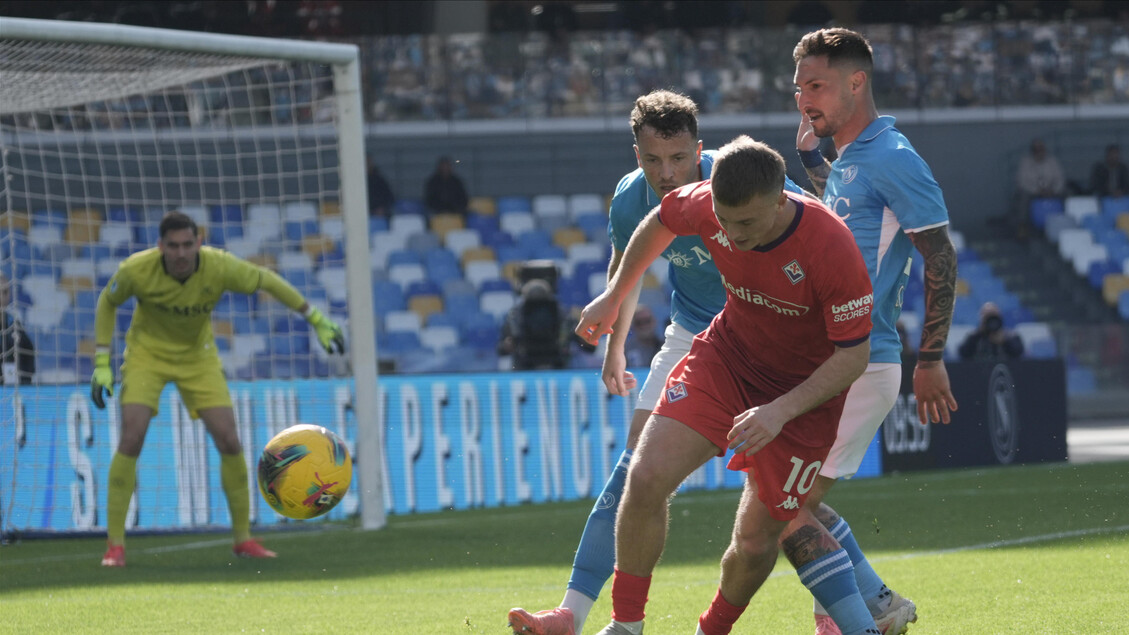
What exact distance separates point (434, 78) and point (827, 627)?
713 inches

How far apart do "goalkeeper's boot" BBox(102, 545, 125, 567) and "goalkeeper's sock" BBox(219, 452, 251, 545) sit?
68 centimetres

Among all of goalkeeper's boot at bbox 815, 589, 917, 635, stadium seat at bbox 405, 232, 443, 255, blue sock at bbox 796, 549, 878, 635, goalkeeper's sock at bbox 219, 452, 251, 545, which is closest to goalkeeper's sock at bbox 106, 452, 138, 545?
goalkeeper's sock at bbox 219, 452, 251, 545

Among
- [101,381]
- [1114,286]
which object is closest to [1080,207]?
[1114,286]

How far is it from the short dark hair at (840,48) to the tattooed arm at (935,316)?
26.7 inches

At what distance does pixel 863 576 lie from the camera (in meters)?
5.04

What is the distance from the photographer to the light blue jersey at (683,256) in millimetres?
5230

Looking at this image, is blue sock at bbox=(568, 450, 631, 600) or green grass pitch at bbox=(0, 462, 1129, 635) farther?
green grass pitch at bbox=(0, 462, 1129, 635)

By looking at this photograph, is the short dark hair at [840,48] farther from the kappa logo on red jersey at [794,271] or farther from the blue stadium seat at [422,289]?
the blue stadium seat at [422,289]

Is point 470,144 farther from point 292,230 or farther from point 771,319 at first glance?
point 771,319

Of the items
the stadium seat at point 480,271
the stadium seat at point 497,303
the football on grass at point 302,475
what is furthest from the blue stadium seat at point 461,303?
the football on grass at point 302,475

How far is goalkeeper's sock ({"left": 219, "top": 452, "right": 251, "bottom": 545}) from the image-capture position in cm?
869

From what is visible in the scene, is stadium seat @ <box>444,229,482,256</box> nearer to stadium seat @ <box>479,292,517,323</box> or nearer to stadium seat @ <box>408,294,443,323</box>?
stadium seat @ <box>408,294,443,323</box>

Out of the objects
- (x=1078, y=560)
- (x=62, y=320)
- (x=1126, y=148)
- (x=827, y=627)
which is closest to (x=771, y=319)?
(x=827, y=627)

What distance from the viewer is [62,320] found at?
49.9ft
